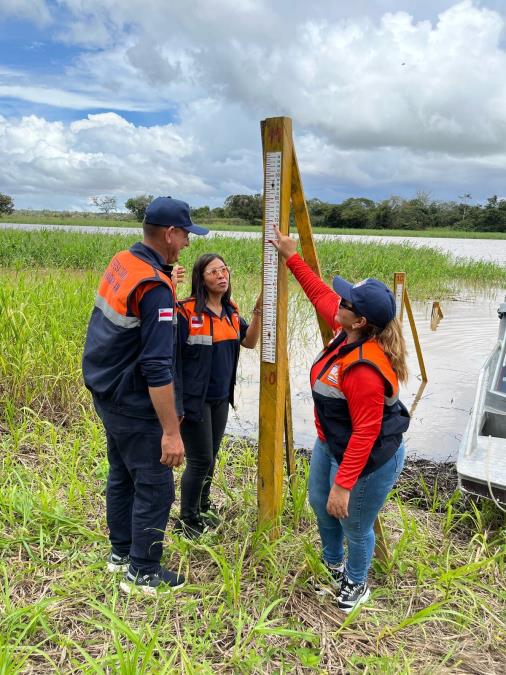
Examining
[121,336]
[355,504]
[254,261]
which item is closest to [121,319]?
[121,336]

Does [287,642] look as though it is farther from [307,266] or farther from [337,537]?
[307,266]

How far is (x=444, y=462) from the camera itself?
4.70m

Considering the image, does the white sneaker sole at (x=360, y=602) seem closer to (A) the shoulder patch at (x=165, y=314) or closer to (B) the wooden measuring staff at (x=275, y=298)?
(B) the wooden measuring staff at (x=275, y=298)

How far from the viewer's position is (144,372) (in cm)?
205

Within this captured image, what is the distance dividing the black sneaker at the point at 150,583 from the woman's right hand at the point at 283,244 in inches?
58.5

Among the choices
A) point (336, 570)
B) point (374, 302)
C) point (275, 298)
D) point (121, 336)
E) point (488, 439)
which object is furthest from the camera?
point (488, 439)

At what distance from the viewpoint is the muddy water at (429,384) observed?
5.23m

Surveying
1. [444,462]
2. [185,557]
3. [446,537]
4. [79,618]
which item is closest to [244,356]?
[444,462]

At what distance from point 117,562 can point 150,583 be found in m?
0.25

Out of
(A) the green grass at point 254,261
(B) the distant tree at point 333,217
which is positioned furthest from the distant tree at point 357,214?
(A) the green grass at point 254,261

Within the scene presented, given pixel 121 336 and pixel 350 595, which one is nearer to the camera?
pixel 121 336

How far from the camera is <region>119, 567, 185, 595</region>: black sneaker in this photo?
2.33 metres

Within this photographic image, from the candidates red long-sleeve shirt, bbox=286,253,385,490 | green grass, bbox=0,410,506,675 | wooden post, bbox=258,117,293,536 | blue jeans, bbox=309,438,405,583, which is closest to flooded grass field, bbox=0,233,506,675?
green grass, bbox=0,410,506,675

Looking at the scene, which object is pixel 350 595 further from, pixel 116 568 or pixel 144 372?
pixel 144 372
